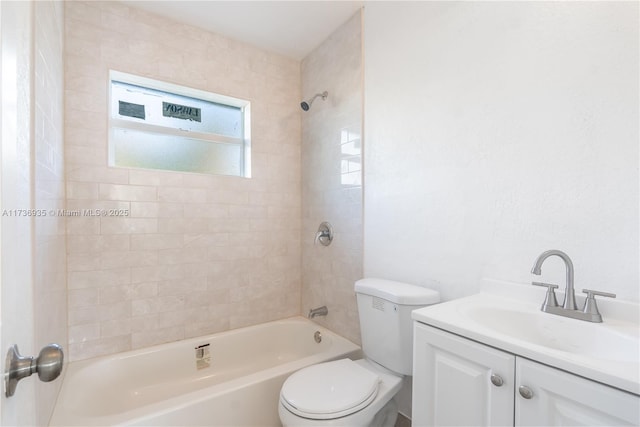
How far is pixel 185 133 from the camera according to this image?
2191mm

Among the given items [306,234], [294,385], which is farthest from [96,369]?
[306,234]

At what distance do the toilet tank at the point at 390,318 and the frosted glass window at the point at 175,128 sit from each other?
4.61 ft

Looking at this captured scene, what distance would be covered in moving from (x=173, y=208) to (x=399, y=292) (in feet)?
5.12

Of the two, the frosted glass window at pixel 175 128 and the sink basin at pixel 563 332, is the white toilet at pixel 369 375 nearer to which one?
the sink basin at pixel 563 332

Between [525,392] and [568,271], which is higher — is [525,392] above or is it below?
below

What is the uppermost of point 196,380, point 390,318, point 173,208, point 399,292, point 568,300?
point 173,208

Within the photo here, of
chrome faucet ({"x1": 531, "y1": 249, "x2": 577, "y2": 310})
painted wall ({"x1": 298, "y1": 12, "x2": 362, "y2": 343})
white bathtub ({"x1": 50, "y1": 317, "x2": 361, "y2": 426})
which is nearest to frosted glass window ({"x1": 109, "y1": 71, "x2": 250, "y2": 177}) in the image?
painted wall ({"x1": 298, "y1": 12, "x2": 362, "y2": 343})

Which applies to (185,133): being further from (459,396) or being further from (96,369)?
(459,396)

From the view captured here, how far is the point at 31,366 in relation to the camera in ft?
1.79

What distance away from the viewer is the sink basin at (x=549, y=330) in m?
0.66

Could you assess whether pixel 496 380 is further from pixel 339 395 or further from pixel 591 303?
pixel 339 395

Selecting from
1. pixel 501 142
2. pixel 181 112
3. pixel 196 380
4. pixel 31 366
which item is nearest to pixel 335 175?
pixel 501 142

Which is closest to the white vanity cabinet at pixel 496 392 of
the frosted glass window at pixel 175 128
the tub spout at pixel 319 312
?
the tub spout at pixel 319 312

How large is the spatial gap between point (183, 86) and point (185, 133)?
12.7 inches
